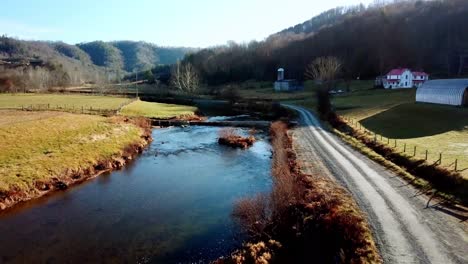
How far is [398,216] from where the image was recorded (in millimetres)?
20125

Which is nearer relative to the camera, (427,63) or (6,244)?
(6,244)

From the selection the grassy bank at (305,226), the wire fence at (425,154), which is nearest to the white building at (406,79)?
the wire fence at (425,154)

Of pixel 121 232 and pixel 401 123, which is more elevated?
pixel 401 123

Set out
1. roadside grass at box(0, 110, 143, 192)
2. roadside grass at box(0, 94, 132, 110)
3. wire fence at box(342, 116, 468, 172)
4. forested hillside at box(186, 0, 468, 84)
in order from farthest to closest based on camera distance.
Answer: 1. forested hillside at box(186, 0, 468, 84)
2. roadside grass at box(0, 94, 132, 110)
3. roadside grass at box(0, 110, 143, 192)
4. wire fence at box(342, 116, 468, 172)

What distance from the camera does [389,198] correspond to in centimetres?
2302

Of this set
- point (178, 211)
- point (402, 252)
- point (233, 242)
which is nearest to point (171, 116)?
point (178, 211)

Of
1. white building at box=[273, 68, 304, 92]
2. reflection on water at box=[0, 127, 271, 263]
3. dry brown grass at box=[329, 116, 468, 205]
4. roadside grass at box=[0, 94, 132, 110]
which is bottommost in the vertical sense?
reflection on water at box=[0, 127, 271, 263]

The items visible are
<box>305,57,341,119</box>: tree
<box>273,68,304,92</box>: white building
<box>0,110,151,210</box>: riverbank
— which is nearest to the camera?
<box>0,110,151,210</box>: riverbank

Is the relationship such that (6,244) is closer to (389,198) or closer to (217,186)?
(217,186)

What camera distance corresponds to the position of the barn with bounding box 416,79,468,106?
177ft

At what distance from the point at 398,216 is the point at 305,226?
522 cm

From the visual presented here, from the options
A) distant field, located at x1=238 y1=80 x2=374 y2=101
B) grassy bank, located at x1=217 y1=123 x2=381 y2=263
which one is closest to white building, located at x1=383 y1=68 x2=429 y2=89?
distant field, located at x1=238 y1=80 x2=374 y2=101

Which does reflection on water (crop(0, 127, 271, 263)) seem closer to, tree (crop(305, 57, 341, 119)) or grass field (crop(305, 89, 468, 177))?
grass field (crop(305, 89, 468, 177))

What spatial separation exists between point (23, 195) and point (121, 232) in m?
11.9
